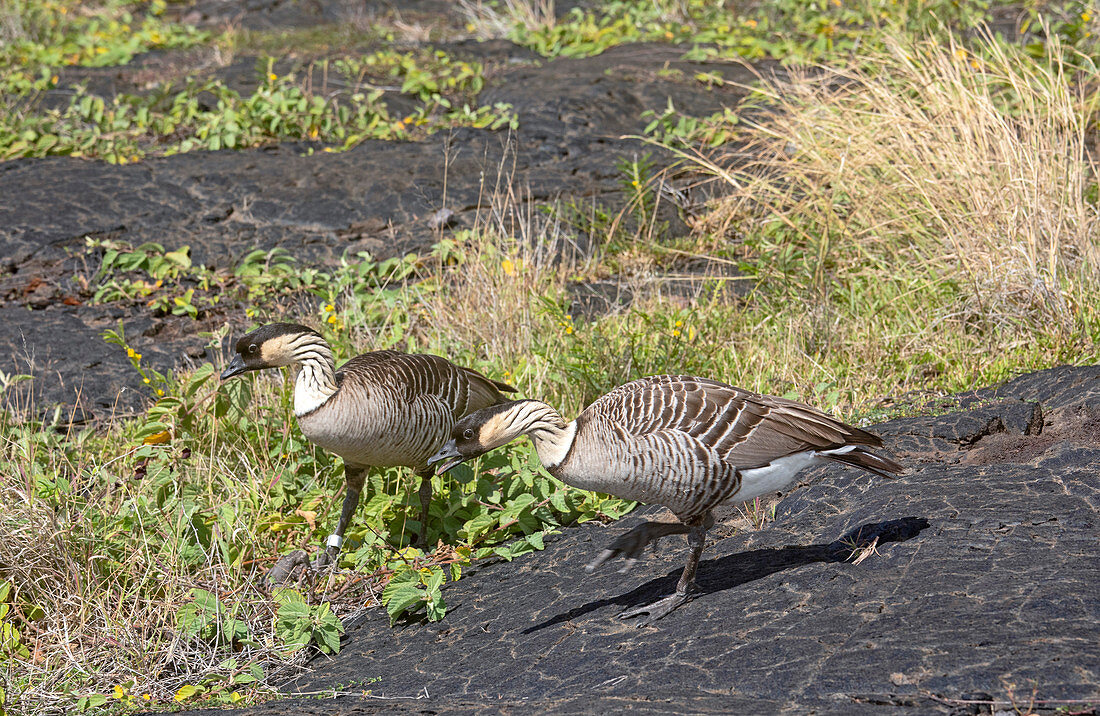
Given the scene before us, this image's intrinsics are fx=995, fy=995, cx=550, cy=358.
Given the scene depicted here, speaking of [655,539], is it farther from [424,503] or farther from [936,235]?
[936,235]

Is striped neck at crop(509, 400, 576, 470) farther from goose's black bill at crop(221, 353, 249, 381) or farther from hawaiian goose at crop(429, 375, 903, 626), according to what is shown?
goose's black bill at crop(221, 353, 249, 381)

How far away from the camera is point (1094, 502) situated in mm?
4031

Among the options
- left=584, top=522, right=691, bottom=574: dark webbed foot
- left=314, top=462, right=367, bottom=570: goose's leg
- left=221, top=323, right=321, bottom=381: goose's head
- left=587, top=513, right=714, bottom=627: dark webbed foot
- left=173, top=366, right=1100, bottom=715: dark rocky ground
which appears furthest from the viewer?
left=314, top=462, right=367, bottom=570: goose's leg

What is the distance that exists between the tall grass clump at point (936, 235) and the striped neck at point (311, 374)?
309cm

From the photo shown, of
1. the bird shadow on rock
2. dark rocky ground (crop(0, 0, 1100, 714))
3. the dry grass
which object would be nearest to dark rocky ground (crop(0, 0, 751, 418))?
dark rocky ground (crop(0, 0, 1100, 714))

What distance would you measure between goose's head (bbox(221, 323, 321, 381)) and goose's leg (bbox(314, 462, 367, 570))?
0.69 m

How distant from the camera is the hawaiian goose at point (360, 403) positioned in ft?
15.7

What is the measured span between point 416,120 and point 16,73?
17.4 ft

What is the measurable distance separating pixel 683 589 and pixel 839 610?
67 cm

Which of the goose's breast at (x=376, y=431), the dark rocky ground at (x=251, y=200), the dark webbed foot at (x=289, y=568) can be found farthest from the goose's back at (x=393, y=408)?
the dark rocky ground at (x=251, y=200)

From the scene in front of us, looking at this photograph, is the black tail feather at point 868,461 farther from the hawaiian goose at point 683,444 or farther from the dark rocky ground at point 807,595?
the dark rocky ground at point 807,595

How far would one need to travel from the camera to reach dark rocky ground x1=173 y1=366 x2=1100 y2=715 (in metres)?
3.03

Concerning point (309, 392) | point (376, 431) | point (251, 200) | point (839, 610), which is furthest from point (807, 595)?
point (251, 200)

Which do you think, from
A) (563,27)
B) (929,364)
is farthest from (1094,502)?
(563,27)
